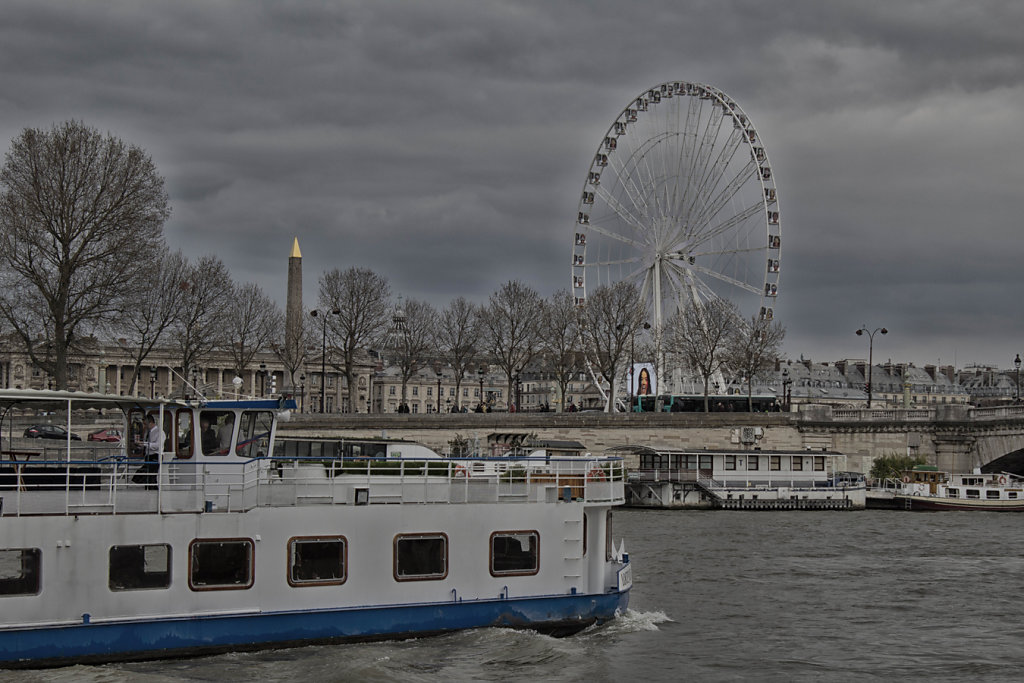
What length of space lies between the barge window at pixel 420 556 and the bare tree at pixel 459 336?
64.1 metres

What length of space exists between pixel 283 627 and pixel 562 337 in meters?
62.7

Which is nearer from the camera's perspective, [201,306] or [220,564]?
[220,564]

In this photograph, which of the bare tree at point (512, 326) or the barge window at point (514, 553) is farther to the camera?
the bare tree at point (512, 326)

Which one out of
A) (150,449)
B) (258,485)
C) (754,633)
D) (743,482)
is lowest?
(754,633)

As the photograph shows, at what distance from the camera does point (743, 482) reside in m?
59.4

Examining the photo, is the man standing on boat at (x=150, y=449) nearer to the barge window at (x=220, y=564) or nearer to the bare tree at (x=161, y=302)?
the barge window at (x=220, y=564)

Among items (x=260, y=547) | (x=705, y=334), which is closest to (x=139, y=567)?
(x=260, y=547)

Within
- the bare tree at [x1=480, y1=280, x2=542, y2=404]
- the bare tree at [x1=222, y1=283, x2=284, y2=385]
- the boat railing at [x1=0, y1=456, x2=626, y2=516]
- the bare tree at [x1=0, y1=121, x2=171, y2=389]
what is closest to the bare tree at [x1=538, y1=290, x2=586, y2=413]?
the bare tree at [x1=480, y1=280, x2=542, y2=404]

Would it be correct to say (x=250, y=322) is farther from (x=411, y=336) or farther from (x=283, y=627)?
(x=283, y=627)

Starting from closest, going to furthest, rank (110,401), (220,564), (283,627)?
1. (220,564)
2. (283,627)
3. (110,401)

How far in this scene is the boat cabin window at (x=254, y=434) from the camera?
22.8 m

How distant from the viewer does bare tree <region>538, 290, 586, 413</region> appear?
82375 mm

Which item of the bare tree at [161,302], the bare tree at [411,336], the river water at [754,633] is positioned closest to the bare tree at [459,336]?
the bare tree at [411,336]

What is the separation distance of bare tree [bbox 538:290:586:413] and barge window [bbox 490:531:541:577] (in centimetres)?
5730
